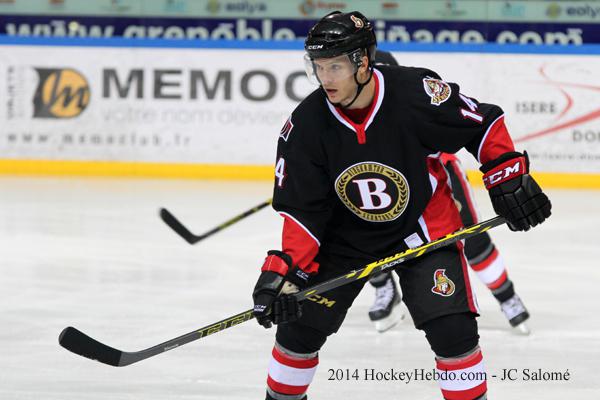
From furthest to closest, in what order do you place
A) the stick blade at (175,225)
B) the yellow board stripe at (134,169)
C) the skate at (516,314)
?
the yellow board stripe at (134,169) → the stick blade at (175,225) → the skate at (516,314)

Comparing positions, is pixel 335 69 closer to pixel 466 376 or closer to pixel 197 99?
pixel 466 376

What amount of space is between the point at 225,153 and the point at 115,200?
1.30m

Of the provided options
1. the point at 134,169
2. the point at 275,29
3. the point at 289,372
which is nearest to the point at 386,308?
the point at 289,372

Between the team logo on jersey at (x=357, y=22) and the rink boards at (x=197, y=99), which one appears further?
the rink boards at (x=197, y=99)

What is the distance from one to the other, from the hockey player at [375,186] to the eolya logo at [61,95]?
573cm

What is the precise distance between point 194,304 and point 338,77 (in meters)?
2.08

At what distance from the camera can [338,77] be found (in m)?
2.49

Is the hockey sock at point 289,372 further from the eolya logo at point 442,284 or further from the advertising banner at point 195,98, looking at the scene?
the advertising banner at point 195,98

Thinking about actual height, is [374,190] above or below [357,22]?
below

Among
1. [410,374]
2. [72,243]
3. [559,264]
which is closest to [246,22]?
[72,243]

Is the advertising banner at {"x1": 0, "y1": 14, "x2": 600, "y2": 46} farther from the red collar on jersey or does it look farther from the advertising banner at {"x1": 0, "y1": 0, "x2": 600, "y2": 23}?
the red collar on jersey

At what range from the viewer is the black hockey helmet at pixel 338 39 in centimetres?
248

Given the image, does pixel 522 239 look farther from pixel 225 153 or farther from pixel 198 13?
pixel 198 13

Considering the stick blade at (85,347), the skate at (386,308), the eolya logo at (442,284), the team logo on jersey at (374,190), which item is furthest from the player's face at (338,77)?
the skate at (386,308)
